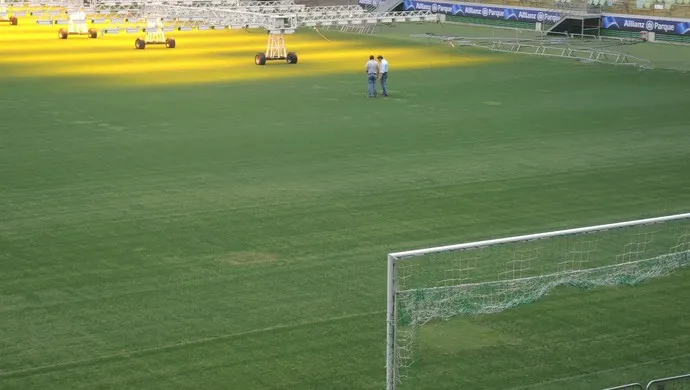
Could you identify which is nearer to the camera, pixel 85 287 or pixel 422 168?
pixel 85 287

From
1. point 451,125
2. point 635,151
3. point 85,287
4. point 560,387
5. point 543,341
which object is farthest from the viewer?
Result: point 451,125

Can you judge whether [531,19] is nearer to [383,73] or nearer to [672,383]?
[383,73]

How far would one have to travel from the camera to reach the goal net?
1367cm

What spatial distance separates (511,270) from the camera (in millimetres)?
18188

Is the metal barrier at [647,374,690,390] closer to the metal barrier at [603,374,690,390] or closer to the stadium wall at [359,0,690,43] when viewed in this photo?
the metal barrier at [603,374,690,390]

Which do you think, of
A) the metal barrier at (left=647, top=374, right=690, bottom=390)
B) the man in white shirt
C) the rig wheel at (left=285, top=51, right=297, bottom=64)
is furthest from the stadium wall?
the metal barrier at (left=647, top=374, right=690, bottom=390)

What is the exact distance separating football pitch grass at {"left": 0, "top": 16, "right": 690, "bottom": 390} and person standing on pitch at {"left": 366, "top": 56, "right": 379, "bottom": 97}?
3.45 feet

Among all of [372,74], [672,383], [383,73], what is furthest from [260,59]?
[672,383]

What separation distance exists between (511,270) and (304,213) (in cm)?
544

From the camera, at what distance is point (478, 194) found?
24047 mm

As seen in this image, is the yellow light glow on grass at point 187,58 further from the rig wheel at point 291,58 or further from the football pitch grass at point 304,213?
the football pitch grass at point 304,213

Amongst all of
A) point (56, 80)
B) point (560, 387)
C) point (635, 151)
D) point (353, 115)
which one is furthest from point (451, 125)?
point (560, 387)

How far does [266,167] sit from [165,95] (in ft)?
42.5

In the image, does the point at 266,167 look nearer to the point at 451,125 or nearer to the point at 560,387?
the point at 451,125
